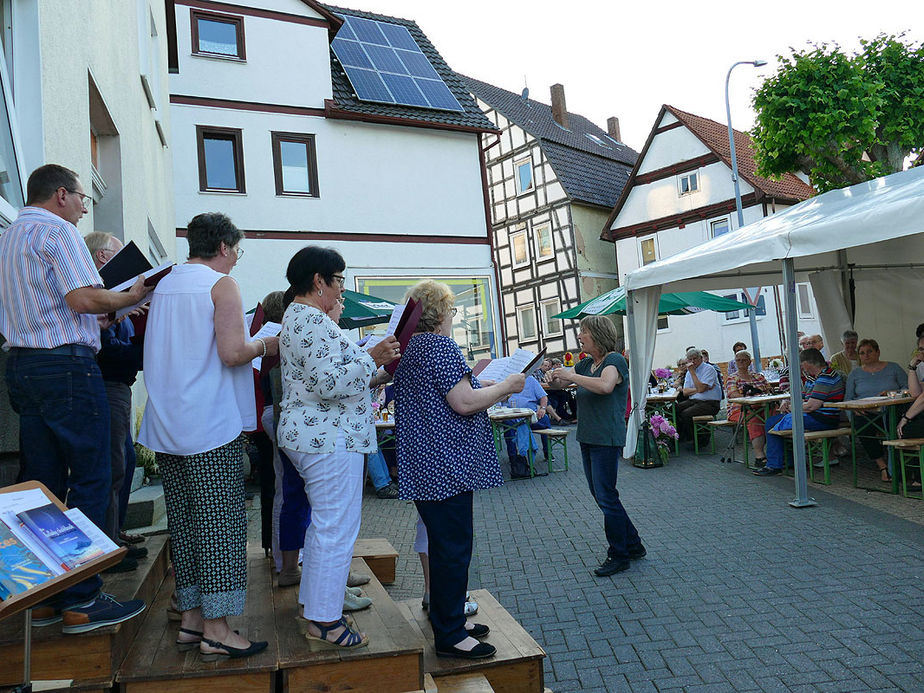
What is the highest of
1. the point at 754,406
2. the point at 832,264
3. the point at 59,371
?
the point at 832,264

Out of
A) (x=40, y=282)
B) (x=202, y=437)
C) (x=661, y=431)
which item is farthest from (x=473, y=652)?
(x=661, y=431)

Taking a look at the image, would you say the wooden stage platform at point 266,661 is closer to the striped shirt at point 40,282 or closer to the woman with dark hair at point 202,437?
the woman with dark hair at point 202,437

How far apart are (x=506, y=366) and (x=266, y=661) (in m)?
1.99

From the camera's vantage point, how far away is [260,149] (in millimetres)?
16281

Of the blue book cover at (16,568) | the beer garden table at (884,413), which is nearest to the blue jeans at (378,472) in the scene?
the beer garden table at (884,413)

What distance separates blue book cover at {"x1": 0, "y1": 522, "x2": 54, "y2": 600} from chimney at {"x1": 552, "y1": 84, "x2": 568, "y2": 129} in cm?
3669

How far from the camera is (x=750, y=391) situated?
11.2 metres

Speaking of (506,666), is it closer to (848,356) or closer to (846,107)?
(848,356)

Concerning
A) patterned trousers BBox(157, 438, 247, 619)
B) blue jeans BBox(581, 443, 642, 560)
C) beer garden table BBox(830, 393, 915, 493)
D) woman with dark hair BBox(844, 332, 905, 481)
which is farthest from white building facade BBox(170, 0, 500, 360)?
patterned trousers BBox(157, 438, 247, 619)

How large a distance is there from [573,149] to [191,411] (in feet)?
104

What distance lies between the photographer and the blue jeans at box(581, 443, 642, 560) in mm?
5652

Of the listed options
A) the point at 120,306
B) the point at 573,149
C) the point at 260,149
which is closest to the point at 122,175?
the point at 120,306

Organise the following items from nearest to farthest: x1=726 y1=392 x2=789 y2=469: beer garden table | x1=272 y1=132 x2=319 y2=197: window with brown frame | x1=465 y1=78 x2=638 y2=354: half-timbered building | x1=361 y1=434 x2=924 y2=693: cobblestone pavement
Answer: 1. x1=361 y1=434 x2=924 y2=693: cobblestone pavement
2. x1=726 y1=392 x2=789 y2=469: beer garden table
3. x1=272 y1=132 x2=319 y2=197: window with brown frame
4. x1=465 y1=78 x2=638 y2=354: half-timbered building

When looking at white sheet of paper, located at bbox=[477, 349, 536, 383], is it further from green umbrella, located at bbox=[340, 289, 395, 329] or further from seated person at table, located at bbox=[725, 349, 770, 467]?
seated person at table, located at bbox=[725, 349, 770, 467]
